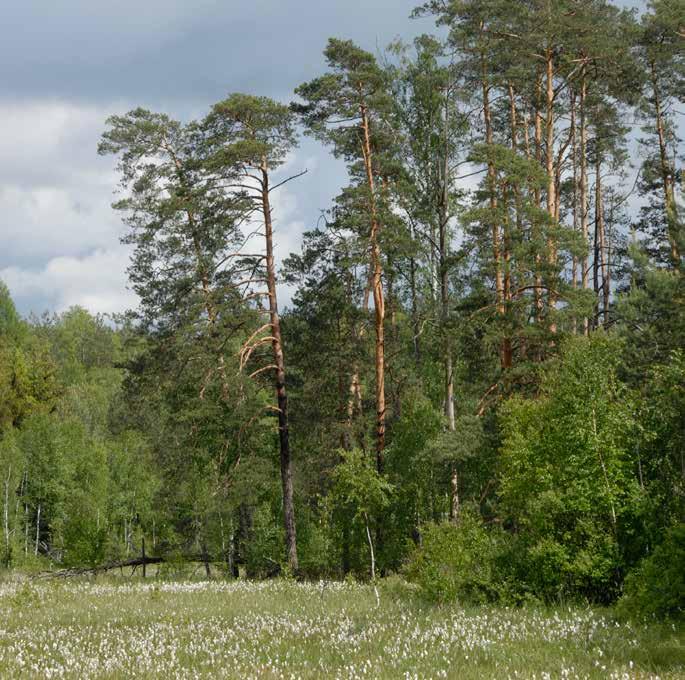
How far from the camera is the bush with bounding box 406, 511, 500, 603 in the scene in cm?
1577

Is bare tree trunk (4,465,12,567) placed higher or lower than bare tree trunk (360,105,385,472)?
lower

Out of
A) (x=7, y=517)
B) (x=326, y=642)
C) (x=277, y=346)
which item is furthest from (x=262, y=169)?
(x=7, y=517)

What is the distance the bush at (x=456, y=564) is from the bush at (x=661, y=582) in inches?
187

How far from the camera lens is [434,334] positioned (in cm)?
2334

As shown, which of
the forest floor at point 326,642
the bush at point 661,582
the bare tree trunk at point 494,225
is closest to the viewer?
the forest floor at point 326,642

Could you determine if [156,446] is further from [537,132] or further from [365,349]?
[537,132]

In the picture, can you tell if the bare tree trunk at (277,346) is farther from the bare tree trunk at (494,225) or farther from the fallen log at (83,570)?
the fallen log at (83,570)

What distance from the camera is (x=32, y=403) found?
57188 millimetres

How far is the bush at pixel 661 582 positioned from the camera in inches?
419

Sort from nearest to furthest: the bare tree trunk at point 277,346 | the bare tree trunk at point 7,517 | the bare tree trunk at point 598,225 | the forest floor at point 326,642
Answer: the forest floor at point 326,642, the bare tree trunk at point 277,346, the bare tree trunk at point 598,225, the bare tree trunk at point 7,517

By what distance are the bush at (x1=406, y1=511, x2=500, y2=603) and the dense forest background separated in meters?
0.06

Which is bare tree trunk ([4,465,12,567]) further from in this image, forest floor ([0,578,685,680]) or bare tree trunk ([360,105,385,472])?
forest floor ([0,578,685,680])

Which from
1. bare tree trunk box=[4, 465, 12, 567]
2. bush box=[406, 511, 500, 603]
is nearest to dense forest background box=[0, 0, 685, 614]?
bush box=[406, 511, 500, 603]

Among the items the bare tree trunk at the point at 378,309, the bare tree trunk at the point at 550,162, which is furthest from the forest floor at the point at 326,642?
the bare tree trunk at the point at 550,162
